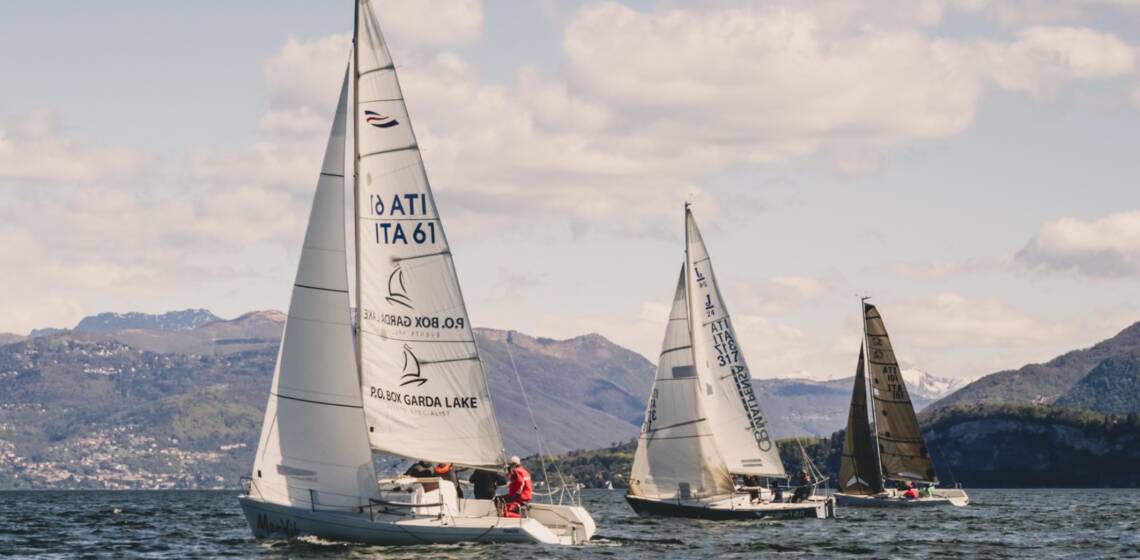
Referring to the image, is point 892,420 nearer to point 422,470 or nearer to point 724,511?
point 724,511

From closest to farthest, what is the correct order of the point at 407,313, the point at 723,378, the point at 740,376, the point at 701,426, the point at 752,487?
the point at 407,313 → the point at 701,426 → the point at 752,487 → the point at 723,378 → the point at 740,376

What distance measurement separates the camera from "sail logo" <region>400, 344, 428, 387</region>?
47031mm

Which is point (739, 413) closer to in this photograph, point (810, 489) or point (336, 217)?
point (810, 489)

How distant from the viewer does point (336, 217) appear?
47062 mm

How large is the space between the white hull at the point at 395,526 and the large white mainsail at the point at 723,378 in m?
32.9

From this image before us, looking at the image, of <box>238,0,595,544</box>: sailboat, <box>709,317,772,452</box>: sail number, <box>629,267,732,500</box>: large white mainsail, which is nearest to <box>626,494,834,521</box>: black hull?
<box>629,267,732,500</box>: large white mainsail

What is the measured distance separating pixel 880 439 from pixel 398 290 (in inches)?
2707

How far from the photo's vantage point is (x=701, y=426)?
253 feet

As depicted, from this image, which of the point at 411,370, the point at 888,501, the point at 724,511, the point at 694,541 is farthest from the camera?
the point at 888,501

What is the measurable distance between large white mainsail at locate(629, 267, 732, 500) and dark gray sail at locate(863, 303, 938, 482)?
101 ft

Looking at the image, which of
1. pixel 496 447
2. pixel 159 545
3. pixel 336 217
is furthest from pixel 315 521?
pixel 159 545

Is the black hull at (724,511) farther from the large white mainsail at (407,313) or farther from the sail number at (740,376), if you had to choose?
the large white mainsail at (407,313)

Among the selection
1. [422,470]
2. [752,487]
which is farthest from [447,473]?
[752,487]

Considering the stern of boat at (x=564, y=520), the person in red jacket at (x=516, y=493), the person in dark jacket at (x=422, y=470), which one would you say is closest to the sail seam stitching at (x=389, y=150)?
the person in dark jacket at (x=422, y=470)
